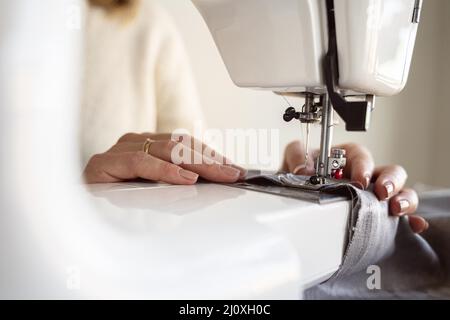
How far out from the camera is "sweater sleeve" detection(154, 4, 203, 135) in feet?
4.18

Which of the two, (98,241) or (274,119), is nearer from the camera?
(98,241)

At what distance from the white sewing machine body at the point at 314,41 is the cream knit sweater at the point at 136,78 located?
2.34 feet

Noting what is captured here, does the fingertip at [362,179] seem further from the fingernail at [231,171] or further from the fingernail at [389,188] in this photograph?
the fingernail at [231,171]

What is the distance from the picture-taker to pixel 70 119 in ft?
0.88

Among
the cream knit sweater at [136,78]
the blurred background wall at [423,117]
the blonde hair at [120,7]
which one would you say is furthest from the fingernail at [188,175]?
the blurred background wall at [423,117]

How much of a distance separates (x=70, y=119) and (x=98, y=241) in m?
0.09

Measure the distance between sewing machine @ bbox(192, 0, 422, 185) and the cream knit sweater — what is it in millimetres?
714

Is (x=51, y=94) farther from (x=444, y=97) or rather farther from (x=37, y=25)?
(x=444, y=97)

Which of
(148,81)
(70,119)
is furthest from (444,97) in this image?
(70,119)

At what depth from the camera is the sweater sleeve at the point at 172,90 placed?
1.27 m

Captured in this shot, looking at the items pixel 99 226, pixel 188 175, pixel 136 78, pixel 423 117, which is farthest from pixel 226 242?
pixel 423 117

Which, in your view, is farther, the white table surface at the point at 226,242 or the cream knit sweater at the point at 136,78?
the cream knit sweater at the point at 136,78

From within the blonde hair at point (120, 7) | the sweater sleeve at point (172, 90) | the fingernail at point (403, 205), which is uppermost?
the blonde hair at point (120, 7)

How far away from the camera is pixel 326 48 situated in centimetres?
47
